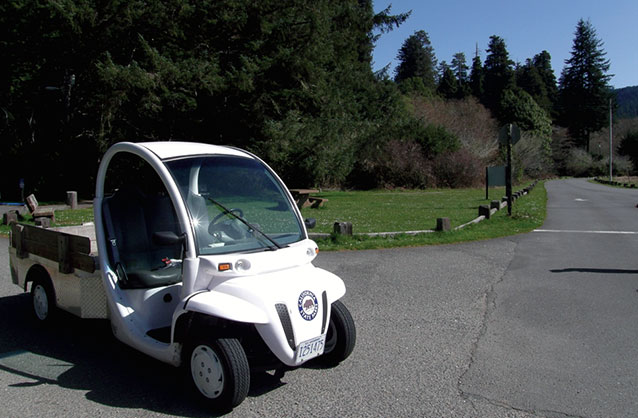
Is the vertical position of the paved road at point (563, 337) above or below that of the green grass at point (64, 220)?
below

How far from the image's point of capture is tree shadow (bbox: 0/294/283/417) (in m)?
4.08

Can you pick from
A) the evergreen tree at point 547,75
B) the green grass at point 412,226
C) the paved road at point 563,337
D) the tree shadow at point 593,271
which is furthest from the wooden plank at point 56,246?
the evergreen tree at point 547,75

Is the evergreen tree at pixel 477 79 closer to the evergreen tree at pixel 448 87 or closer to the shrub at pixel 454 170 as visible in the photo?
the evergreen tree at pixel 448 87

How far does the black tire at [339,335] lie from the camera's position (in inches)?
179

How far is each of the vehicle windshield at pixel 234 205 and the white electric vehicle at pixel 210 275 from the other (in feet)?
0.03

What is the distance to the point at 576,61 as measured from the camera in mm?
99625

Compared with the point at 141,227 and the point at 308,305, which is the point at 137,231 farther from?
the point at 308,305

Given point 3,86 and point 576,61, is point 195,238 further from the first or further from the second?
point 576,61

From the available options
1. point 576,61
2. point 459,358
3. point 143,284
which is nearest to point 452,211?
point 459,358

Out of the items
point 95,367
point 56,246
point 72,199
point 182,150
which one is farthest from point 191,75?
point 95,367

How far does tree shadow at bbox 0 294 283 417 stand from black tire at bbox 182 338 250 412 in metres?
0.14

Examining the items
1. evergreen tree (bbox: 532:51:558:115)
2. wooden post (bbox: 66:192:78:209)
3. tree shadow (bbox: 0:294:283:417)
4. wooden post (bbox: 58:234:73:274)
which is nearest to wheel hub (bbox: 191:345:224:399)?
tree shadow (bbox: 0:294:283:417)

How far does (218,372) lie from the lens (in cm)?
381

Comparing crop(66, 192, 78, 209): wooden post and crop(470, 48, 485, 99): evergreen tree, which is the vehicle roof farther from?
crop(470, 48, 485, 99): evergreen tree
